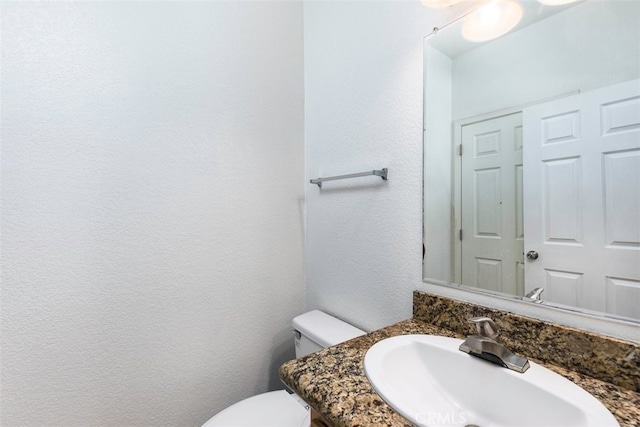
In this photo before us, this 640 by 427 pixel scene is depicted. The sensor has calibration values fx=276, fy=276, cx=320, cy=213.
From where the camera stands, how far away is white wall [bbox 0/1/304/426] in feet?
2.69

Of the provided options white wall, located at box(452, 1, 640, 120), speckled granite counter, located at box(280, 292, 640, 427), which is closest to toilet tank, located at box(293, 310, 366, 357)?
speckled granite counter, located at box(280, 292, 640, 427)

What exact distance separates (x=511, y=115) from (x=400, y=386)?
772 mm

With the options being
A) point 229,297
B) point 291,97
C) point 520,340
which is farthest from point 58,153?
point 520,340

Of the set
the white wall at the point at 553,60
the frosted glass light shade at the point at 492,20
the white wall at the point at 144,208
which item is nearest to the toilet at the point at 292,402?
the white wall at the point at 144,208

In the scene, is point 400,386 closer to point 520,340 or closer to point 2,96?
point 520,340

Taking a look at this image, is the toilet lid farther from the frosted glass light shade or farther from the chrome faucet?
the frosted glass light shade

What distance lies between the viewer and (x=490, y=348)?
646 mm

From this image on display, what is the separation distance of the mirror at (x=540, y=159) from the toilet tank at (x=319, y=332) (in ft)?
1.35

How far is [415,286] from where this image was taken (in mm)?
961

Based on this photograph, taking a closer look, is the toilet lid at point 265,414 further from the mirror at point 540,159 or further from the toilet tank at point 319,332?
the mirror at point 540,159

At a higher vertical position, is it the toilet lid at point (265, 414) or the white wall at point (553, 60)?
the white wall at point (553, 60)

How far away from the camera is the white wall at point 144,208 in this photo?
0.82 m

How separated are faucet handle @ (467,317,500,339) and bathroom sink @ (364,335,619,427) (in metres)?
0.06

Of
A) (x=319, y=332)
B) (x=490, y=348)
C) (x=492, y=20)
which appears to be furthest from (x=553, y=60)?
(x=319, y=332)
